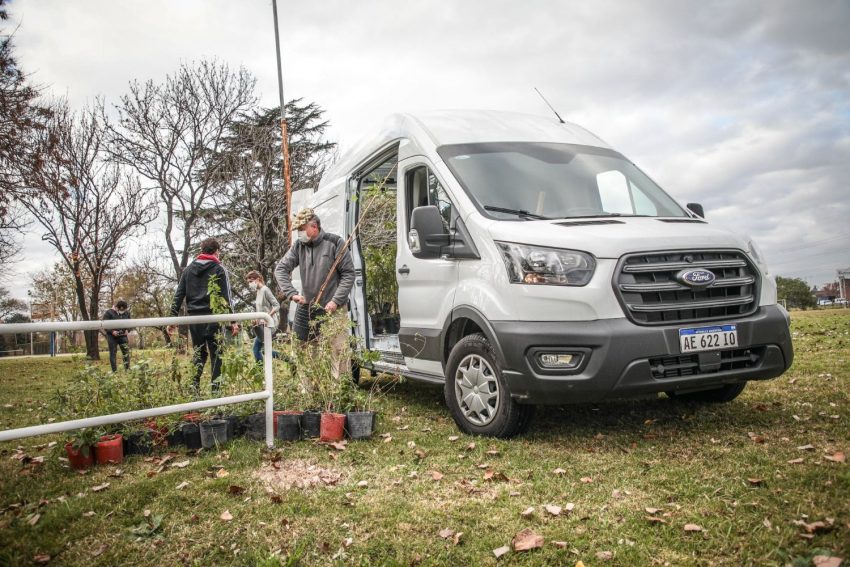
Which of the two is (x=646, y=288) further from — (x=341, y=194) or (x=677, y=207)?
(x=341, y=194)

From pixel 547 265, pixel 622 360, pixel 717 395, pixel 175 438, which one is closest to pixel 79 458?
pixel 175 438

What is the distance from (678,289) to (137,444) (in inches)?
171

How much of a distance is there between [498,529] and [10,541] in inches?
→ 106

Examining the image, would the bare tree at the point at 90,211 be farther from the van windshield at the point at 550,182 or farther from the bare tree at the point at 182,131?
the van windshield at the point at 550,182

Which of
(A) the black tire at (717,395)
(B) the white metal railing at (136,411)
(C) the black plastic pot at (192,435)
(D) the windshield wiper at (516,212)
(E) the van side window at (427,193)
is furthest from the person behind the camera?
(E) the van side window at (427,193)

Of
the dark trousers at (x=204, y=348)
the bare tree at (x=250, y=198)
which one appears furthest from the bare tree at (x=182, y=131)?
the dark trousers at (x=204, y=348)

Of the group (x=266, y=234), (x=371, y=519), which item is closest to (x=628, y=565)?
(x=371, y=519)

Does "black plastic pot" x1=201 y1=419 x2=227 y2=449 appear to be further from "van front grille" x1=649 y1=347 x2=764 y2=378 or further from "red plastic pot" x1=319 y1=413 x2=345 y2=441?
"van front grille" x1=649 y1=347 x2=764 y2=378

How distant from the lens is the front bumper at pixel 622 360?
14.2ft

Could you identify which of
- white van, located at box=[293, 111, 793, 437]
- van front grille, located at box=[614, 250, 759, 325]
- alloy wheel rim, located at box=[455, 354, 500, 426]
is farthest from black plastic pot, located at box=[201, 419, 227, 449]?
van front grille, located at box=[614, 250, 759, 325]

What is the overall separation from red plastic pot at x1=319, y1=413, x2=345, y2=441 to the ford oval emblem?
2.91 meters

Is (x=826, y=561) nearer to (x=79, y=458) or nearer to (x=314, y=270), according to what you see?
(x=79, y=458)

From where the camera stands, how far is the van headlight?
175 inches

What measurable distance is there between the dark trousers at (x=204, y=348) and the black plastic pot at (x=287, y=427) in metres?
0.66
